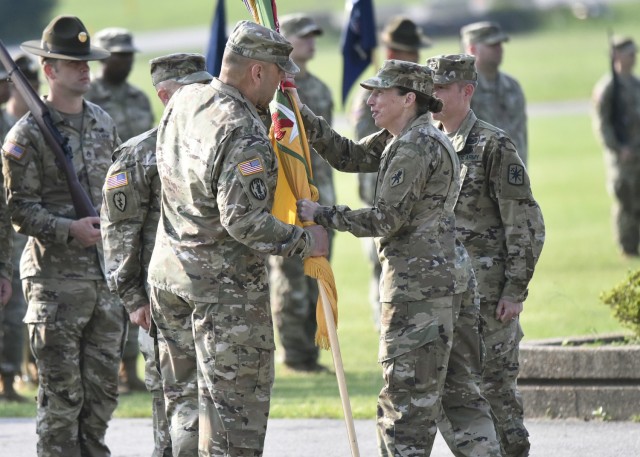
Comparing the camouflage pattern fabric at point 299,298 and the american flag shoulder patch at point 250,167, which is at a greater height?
the american flag shoulder patch at point 250,167

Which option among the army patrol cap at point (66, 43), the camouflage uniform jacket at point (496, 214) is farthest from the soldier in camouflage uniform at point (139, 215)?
the camouflage uniform jacket at point (496, 214)

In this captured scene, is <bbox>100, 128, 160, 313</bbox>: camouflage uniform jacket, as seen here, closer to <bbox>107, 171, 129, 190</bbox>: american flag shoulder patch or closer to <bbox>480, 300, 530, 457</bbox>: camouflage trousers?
<bbox>107, 171, 129, 190</bbox>: american flag shoulder patch

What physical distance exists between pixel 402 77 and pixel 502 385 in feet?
6.27

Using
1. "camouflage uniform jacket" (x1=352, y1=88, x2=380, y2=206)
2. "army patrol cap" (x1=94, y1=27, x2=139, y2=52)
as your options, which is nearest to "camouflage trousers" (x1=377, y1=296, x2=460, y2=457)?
"camouflage uniform jacket" (x1=352, y1=88, x2=380, y2=206)

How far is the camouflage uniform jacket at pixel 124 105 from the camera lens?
13.4 m

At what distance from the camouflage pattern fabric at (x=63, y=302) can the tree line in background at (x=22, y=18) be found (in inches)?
2622

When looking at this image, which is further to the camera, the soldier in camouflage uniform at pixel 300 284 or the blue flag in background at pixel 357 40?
the blue flag in background at pixel 357 40

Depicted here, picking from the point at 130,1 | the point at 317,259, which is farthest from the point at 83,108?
the point at 130,1

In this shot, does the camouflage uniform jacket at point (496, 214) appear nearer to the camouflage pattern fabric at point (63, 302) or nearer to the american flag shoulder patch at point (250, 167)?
the american flag shoulder patch at point (250, 167)

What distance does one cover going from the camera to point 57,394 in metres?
8.77

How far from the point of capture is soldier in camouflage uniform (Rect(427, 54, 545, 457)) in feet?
27.7

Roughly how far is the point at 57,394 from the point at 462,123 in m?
2.76

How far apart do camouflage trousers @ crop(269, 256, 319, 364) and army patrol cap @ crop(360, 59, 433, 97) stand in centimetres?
543

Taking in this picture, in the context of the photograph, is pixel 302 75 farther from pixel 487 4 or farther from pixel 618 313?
pixel 487 4
